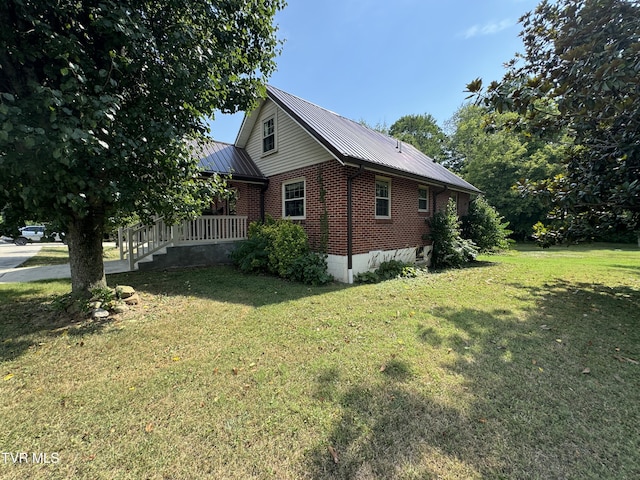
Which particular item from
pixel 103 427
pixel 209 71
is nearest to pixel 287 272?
pixel 209 71

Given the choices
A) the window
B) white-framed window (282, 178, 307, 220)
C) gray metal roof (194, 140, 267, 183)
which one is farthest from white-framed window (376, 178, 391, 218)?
gray metal roof (194, 140, 267, 183)

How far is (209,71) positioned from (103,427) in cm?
494

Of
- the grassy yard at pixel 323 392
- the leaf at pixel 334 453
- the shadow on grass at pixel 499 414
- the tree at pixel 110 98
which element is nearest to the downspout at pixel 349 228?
the grassy yard at pixel 323 392

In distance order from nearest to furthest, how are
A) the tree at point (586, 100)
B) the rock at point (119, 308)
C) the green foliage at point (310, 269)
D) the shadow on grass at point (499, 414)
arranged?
the shadow on grass at point (499, 414)
the tree at point (586, 100)
the rock at point (119, 308)
the green foliage at point (310, 269)

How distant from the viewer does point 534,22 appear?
5.78 meters

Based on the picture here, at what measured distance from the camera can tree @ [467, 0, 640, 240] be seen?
401cm

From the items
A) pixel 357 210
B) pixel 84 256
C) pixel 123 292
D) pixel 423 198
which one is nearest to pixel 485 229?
pixel 423 198

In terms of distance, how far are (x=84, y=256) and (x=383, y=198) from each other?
757cm

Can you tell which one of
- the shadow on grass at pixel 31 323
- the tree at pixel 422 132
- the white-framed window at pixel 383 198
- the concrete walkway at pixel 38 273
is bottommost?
the shadow on grass at pixel 31 323

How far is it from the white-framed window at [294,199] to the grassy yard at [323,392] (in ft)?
14.8

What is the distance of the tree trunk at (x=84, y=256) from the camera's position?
4.87 metres

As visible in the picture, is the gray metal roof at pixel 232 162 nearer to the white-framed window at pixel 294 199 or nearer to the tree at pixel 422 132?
the white-framed window at pixel 294 199

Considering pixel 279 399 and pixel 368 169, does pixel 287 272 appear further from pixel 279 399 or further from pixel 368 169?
pixel 279 399

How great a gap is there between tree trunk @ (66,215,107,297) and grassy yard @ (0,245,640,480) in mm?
623
